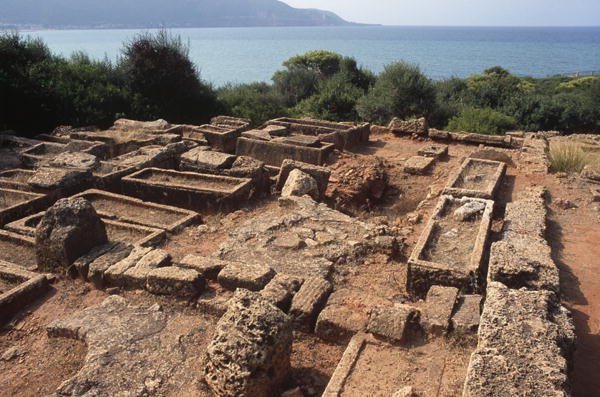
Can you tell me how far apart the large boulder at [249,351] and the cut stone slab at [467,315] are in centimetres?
143

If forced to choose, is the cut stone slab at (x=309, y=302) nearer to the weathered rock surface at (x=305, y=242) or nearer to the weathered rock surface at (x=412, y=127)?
the weathered rock surface at (x=305, y=242)

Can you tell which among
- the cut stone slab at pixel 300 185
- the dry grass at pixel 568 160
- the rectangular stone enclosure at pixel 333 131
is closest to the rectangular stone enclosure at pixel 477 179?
the dry grass at pixel 568 160

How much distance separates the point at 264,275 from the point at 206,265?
676 mm

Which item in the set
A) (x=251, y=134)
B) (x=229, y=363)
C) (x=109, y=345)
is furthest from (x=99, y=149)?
(x=229, y=363)

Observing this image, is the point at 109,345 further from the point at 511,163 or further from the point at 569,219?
the point at 511,163

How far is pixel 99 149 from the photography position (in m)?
9.45

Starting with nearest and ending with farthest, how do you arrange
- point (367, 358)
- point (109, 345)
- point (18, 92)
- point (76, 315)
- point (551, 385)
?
point (551, 385) < point (367, 358) < point (109, 345) < point (76, 315) < point (18, 92)

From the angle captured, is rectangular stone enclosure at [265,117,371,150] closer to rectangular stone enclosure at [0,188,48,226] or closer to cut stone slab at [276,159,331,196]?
cut stone slab at [276,159,331,196]

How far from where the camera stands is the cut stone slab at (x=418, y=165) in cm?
935

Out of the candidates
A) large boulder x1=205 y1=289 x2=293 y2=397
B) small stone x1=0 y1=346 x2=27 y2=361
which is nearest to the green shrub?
small stone x1=0 y1=346 x2=27 y2=361

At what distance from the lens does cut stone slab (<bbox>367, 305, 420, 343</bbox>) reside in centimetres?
381

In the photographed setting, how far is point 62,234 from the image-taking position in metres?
5.07

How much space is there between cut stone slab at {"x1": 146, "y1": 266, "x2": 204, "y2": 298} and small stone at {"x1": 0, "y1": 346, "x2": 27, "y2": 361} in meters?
1.16

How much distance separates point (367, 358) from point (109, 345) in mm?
2103
